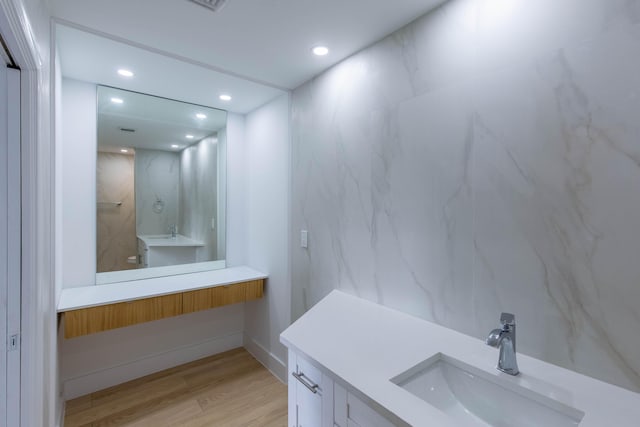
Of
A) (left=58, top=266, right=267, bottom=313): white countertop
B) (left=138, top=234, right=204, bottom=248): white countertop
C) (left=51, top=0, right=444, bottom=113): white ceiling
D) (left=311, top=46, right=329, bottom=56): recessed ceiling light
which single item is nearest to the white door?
(left=51, top=0, right=444, bottom=113): white ceiling

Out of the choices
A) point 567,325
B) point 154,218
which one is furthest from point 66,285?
point 567,325

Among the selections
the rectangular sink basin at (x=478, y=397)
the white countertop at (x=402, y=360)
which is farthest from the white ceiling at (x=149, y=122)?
the rectangular sink basin at (x=478, y=397)

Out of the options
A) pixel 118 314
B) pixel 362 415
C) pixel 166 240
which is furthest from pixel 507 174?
pixel 166 240

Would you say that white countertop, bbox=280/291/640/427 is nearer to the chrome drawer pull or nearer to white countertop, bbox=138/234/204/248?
the chrome drawer pull

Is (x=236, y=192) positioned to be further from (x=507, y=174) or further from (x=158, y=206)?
(x=507, y=174)

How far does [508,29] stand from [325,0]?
81 cm

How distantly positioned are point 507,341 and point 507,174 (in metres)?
0.64

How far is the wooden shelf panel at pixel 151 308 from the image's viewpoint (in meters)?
2.04

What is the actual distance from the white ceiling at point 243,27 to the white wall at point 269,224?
0.63m

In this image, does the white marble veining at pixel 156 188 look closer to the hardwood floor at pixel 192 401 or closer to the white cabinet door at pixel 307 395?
the hardwood floor at pixel 192 401

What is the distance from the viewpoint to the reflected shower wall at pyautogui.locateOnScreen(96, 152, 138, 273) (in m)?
2.51

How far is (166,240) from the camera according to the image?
289 centimetres

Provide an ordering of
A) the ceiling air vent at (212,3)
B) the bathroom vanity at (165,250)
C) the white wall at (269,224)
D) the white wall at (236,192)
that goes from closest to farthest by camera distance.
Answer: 1. the ceiling air vent at (212,3)
2. the white wall at (269,224)
3. the bathroom vanity at (165,250)
4. the white wall at (236,192)

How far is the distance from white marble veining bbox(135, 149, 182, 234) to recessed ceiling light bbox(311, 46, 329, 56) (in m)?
1.76
